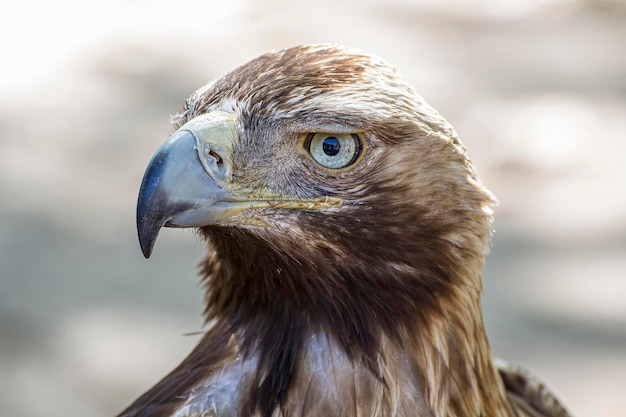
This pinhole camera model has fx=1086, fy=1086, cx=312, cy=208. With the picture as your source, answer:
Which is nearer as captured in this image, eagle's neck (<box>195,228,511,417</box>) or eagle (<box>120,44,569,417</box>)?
eagle (<box>120,44,569,417</box>)

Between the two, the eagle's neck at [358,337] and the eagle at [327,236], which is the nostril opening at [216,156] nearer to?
the eagle at [327,236]

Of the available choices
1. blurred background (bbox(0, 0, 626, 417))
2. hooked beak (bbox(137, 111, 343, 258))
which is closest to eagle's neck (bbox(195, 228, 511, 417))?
hooked beak (bbox(137, 111, 343, 258))

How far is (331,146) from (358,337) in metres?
0.49

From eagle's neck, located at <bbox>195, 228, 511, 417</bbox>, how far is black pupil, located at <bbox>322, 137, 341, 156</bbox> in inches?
10.9

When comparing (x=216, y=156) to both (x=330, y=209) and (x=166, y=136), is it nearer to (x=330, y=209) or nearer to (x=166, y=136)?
(x=330, y=209)

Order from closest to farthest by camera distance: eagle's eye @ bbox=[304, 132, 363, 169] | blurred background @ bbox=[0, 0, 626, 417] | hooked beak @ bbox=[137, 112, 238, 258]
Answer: hooked beak @ bbox=[137, 112, 238, 258]
eagle's eye @ bbox=[304, 132, 363, 169]
blurred background @ bbox=[0, 0, 626, 417]

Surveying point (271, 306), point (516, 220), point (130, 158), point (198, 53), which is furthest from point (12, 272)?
point (271, 306)

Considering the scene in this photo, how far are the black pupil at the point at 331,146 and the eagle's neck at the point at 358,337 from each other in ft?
0.90

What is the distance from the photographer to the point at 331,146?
2.51m

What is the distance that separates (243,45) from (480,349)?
4.56m

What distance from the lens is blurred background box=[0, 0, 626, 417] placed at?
5141 mm

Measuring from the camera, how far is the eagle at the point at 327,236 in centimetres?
248

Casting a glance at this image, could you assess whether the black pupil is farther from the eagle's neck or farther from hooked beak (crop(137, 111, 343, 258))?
the eagle's neck

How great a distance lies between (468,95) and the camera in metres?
6.77
